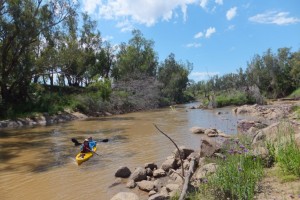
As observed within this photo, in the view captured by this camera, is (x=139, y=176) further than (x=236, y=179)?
Yes

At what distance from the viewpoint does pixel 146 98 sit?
4722cm

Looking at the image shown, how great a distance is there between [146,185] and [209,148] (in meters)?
2.20

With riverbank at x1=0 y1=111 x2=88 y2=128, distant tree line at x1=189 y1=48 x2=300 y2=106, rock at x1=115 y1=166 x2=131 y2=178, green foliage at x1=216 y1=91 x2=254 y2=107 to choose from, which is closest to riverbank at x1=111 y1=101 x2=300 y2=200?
rock at x1=115 y1=166 x2=131 y2=178

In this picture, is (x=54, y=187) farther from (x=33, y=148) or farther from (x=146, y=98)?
(x=146, y=98)

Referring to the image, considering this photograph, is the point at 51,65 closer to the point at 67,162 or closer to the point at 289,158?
the point at 67,162

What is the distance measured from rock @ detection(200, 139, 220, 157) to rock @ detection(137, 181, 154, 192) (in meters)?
1.91

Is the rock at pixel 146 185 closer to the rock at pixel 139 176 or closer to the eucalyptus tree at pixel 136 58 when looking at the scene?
the rock at pixel 139 176

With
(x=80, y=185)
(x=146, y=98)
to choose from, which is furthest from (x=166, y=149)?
(x=146, y=98)

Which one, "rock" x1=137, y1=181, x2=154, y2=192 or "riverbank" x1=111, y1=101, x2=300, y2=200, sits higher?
"riverbank" x1=111, y1=101, x2=300, y2=200

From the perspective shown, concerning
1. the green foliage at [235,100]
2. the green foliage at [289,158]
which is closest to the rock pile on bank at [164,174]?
the green foliage at [289,158]

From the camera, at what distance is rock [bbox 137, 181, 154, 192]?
27.7 ft

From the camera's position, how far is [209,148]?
31.5ft

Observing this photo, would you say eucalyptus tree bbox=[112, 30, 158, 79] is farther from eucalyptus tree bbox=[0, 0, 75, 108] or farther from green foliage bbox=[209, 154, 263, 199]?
green foliage bbox=[209, 154, 263, 199]

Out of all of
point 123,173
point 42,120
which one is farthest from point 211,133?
point 42,120
